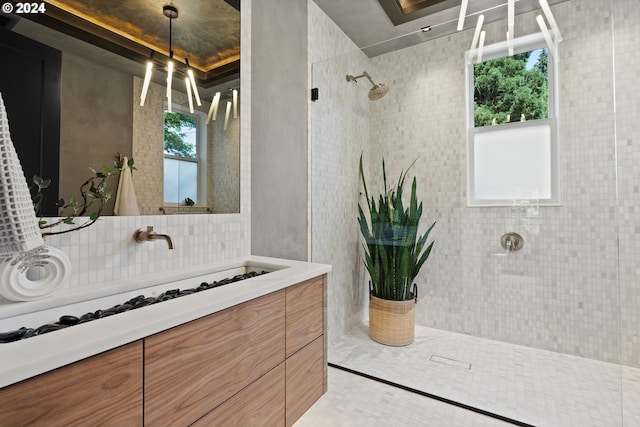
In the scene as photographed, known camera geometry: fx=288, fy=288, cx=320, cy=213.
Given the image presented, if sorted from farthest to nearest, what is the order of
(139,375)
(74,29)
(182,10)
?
(182,10), (74,29), (139,375)

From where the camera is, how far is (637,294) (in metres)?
1.86

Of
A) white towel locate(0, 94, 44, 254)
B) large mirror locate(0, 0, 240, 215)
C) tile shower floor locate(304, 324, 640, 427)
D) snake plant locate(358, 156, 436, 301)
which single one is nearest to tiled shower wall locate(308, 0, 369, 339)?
snake plant locate(358, 156, 436, 301)

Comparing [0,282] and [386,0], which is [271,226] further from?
[386,0]

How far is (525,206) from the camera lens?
193cm

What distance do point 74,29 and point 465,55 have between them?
2247 millimetres

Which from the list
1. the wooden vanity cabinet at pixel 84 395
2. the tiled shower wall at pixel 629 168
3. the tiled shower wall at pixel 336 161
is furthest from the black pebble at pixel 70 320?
the tiled shower wall at pixel 629 168

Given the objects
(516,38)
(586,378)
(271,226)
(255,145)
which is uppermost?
(516,38)

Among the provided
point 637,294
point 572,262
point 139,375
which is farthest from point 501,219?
point 139,375

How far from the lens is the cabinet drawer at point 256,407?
847mm

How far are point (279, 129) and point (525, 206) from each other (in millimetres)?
1705

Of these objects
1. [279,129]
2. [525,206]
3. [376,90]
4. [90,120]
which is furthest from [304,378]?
[376,90]

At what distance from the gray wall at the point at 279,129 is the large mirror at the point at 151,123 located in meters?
0.16

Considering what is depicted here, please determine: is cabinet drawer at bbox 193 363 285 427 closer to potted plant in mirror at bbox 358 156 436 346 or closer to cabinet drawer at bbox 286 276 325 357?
cabinet drawer at bbox 286 276 325 357

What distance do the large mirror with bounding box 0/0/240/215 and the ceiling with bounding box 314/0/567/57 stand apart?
1.10 meters
